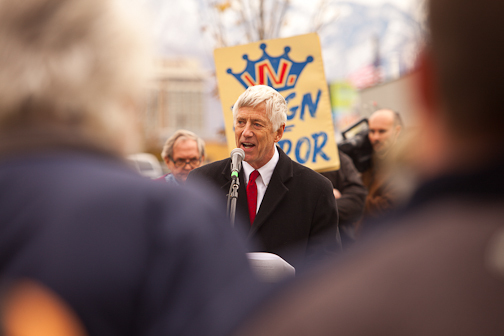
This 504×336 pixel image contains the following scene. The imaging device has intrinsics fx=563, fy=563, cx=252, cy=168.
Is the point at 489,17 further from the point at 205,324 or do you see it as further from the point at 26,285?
the point at 26,285

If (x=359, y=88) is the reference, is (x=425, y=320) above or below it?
below

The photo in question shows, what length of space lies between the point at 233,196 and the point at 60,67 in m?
1.72

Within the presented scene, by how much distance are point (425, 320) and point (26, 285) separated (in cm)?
69

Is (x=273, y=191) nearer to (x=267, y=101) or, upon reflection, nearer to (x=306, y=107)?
(x=267, y=101)

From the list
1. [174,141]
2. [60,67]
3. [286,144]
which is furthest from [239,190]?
[174,141]

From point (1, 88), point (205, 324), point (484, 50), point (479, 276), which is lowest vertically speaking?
point (205, 324)

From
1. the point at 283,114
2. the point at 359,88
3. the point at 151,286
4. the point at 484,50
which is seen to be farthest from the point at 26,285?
the point at 359,88

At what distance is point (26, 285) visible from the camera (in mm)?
983

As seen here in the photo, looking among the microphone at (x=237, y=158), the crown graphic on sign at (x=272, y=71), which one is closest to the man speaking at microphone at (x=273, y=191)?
the microphone at (x=237, y=158)

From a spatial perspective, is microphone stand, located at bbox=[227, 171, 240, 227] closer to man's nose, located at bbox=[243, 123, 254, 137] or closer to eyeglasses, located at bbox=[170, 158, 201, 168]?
man's nose, located at bbox=[243, 123, 254, 137]

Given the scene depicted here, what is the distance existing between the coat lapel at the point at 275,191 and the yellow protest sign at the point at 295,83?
3.41ft

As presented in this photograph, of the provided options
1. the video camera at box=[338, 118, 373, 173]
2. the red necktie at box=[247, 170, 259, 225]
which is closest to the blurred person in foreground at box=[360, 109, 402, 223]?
the video camera at box=[338, 118, 373, 173]

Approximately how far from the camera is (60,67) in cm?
113

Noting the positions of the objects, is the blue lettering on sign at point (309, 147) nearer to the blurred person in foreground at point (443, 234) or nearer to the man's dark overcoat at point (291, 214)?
the man's dark overcoat at point (291, 214)
